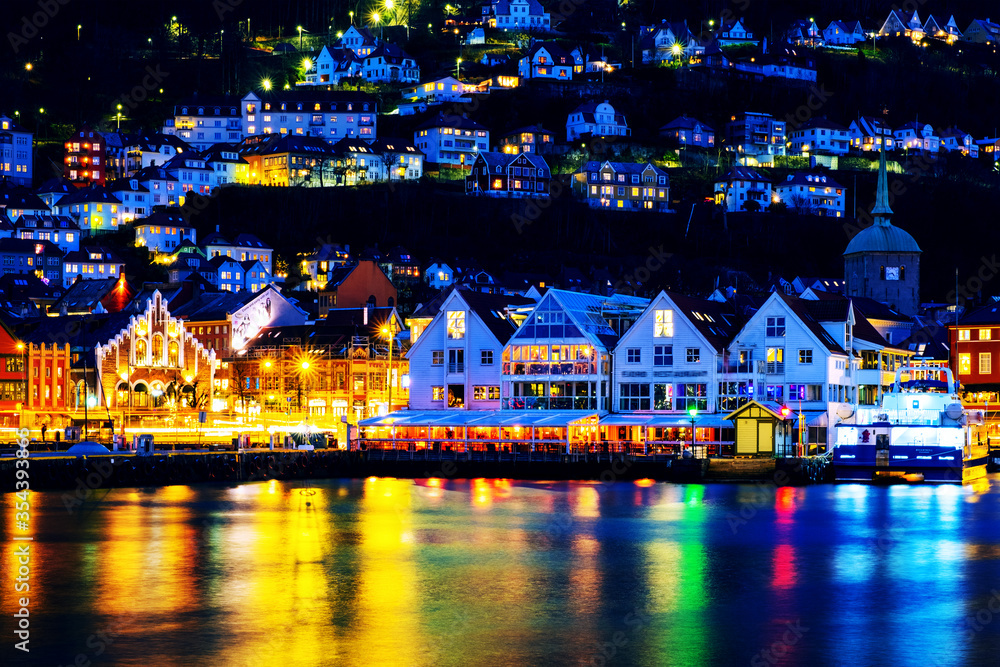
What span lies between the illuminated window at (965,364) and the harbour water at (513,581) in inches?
1826

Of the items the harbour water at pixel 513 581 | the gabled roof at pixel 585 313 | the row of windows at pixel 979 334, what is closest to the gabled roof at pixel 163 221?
the gabled roof at pixel 585 313

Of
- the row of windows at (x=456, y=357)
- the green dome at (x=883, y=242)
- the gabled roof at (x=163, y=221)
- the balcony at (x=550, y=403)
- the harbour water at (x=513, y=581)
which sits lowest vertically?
the harbour water at (x=513, y=581)

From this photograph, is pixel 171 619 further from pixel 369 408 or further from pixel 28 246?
pixel 28 246

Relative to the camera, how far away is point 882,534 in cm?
5675

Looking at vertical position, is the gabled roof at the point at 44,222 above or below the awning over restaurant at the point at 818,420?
above

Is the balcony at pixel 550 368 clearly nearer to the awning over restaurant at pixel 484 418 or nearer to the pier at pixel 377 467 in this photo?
the awning over restaurant at pixel 484 418

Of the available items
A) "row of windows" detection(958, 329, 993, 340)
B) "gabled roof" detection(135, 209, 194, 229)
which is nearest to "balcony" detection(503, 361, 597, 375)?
"row of windows" detection(958, 329, 993, 340)

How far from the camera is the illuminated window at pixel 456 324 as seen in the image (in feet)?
316

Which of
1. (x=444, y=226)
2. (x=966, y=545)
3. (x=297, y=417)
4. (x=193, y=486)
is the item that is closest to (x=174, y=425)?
(x=297, y=417)

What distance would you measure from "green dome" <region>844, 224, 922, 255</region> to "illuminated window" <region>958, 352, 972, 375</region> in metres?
29.3

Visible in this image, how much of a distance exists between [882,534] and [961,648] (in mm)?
22405

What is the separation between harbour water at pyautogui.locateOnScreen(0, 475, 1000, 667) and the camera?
3441cm

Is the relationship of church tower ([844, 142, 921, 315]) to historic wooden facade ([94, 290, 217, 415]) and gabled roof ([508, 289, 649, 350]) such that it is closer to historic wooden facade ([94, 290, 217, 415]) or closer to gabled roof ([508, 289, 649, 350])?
gabled roof ([508, 289, 649, 350])

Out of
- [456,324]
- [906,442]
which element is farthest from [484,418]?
[906,442]
